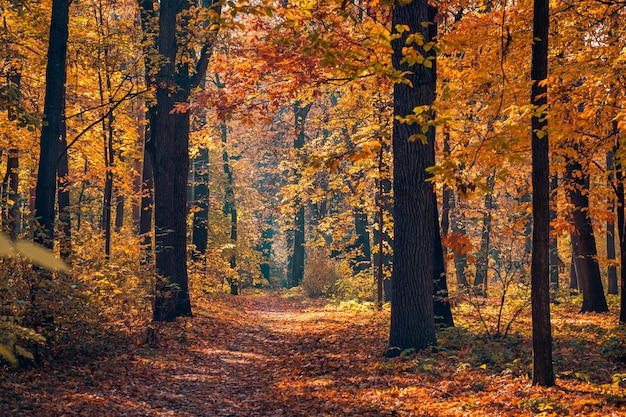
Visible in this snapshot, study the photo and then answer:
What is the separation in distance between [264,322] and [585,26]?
13.4 metres

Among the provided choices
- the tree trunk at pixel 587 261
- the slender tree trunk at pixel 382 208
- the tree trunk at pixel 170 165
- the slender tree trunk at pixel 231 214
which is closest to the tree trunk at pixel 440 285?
the slender tree trunk at pixel 382 208

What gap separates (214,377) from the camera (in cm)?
1054

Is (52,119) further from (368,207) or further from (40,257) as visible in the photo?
(368,207)

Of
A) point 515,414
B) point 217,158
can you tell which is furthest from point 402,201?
point 217,158

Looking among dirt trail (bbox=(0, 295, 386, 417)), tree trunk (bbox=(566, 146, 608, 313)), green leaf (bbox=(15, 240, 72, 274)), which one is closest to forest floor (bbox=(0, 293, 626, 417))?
dirt trail (bbox=(0, 295, 386, 417))

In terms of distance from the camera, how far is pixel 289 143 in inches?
1551

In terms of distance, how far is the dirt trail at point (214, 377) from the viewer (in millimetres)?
7770

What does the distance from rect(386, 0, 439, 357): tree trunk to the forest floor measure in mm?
605

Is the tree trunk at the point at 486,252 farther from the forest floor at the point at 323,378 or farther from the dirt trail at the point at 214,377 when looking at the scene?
the dirt trail at the point at 214,377

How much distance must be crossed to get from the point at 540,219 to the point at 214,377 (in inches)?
254

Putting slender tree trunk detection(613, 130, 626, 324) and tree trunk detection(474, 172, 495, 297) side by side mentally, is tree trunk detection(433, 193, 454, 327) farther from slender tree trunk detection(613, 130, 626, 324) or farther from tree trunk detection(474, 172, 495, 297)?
slender tree trunk detection(613, 130, 626, 324)

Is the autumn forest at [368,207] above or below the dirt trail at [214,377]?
above

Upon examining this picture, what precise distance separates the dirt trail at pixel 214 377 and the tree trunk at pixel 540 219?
2381 millimetres

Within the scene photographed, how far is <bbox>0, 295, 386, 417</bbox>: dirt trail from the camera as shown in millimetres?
7770
